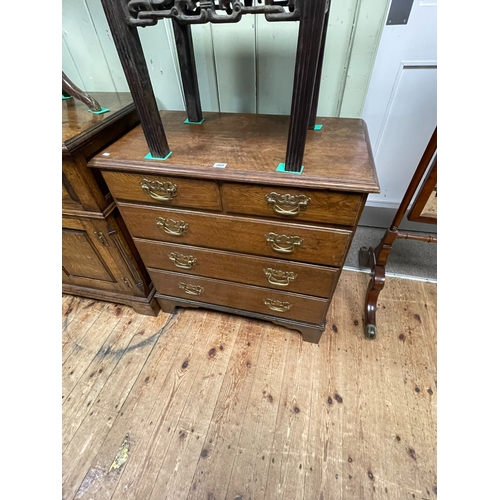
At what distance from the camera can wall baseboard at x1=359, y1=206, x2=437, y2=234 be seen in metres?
1.71

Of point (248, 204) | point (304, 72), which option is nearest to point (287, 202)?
point (248, 204)

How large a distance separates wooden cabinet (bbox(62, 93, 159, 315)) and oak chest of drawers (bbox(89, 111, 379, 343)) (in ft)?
0.26

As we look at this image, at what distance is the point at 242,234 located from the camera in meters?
0.93

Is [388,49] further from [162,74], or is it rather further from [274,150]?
[162,74]

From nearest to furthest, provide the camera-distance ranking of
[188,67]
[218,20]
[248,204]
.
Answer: [218,20]
[248,204]
[188,67]

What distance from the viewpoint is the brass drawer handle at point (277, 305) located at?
1144 millimetres

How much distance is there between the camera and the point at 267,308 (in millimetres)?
1206

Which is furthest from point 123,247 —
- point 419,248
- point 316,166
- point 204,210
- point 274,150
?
point 419,248

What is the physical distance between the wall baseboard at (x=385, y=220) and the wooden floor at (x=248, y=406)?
1.51 feet

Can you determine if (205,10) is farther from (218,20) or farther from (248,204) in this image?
(248,204)

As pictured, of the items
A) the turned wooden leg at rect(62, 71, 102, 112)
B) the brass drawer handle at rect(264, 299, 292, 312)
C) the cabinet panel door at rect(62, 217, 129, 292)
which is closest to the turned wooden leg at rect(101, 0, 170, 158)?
the turned wooden leg at rect(62, 71, 102, 112)

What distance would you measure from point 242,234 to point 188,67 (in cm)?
63

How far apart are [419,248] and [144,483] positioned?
1.87 m

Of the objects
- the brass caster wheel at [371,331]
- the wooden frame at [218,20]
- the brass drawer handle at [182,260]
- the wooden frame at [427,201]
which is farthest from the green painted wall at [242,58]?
the brass caster wheel at [371,331]
